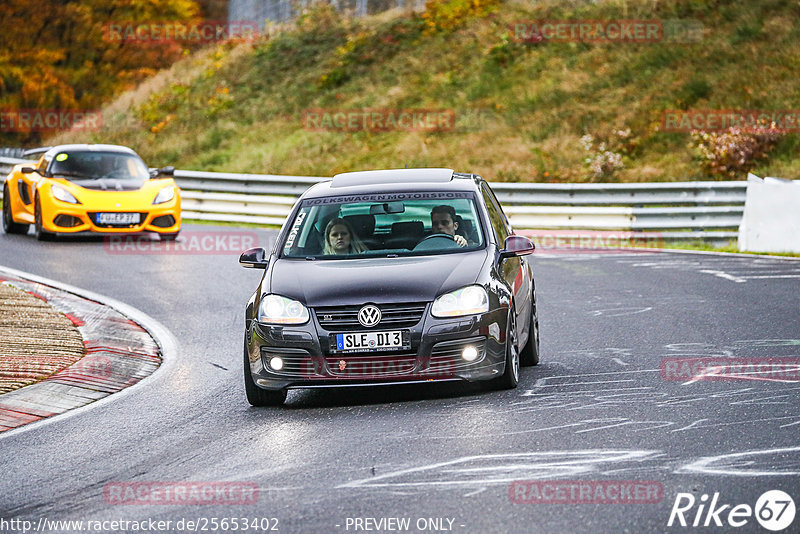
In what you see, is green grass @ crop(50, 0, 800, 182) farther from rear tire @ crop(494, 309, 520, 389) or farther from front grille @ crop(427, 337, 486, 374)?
front grille @ crop(427, 337, 486, 374)

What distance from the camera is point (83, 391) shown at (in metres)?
9.20

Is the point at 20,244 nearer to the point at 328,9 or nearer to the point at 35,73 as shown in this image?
the point at 328,9

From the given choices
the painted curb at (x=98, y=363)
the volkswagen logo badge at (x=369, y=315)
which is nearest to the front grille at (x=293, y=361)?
the volkswagen logo badge at (x=369, y=315)

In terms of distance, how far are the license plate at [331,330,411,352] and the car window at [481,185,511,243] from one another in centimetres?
151

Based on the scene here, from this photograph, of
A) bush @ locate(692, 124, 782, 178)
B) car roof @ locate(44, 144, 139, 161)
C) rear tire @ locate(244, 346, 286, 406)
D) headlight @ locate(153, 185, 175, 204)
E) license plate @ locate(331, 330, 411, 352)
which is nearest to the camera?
license plate @ locate(331, 330, 411, 352)

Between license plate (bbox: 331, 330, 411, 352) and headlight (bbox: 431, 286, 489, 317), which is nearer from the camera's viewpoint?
license plate (bbox: 331, 330, 411, 352)

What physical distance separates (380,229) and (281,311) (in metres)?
1.43

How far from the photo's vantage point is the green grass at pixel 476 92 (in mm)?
31234

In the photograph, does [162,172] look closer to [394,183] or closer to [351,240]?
[394,183]

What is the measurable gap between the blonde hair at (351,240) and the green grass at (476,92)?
1826cm

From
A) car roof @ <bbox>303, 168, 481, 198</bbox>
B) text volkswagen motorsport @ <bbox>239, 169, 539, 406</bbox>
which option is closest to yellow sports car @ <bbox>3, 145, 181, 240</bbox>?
car roof @ <bbox>303, 168, 481, 198</bbox>

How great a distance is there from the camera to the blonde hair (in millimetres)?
9086

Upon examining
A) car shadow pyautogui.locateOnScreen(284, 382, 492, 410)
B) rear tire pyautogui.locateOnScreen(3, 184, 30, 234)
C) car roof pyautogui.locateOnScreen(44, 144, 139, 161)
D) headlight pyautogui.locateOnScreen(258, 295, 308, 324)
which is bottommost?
rear tire pyautogui.locateOnScreen(3, 184, 30, 234)

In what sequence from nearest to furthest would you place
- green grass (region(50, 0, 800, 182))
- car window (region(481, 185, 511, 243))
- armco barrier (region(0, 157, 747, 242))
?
car window (region(481, 185, 511, 243)) → armco barrier (region(0, 157, 747, 242)) → green grass (region(50, 0, 800, 182))
